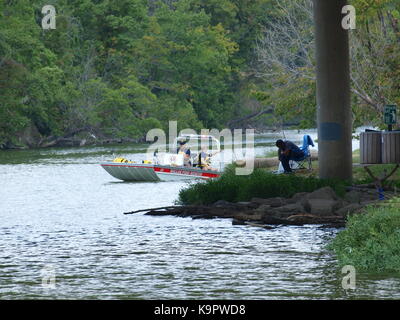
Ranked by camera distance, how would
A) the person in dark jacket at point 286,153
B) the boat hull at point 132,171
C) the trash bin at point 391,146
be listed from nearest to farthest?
the trash bin at point 391,146 < the person in dark jacket at point 286,153 < the boat hull at point 132,171

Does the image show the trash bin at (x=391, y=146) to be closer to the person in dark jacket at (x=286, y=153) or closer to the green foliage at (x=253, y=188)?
the green foliage at (x=253, y=188)

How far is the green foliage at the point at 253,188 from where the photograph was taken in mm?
28188

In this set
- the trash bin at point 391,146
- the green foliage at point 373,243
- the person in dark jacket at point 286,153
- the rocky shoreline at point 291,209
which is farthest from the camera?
the person in dark jacket at point 286,153

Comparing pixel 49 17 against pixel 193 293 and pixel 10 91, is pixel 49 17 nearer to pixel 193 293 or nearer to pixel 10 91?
pixel 10 91

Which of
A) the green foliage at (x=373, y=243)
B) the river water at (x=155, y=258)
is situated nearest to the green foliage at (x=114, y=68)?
the river water at (x=155, y=258)

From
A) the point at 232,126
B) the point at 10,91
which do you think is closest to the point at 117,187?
the point at 10,91

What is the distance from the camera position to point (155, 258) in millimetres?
19844

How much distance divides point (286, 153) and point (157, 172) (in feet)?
31.0

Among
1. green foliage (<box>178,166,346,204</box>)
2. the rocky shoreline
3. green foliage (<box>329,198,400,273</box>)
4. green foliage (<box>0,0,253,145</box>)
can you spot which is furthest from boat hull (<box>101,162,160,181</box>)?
Result: green foliage (<box>0,0,253,145</box>)

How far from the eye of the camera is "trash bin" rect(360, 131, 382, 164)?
103 feet

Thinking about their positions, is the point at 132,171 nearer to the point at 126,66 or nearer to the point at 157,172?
the point at 157,172

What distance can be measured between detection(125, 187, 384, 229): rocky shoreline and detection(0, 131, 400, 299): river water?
530 millimetres

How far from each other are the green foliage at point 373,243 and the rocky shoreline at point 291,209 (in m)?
4.30
